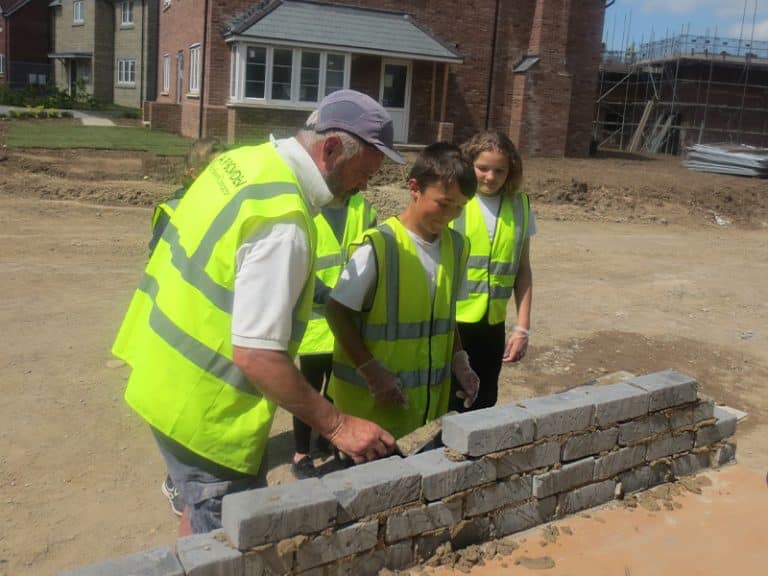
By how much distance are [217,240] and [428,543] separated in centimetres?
147

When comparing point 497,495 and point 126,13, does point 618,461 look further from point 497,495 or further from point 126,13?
point 126,13

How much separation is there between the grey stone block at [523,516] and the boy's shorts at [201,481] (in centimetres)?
108

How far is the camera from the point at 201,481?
248cm

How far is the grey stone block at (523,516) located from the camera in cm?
318

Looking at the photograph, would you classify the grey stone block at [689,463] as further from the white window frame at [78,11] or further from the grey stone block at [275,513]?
the white window frame at [78,11]

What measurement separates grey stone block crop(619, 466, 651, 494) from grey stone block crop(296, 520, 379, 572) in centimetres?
138

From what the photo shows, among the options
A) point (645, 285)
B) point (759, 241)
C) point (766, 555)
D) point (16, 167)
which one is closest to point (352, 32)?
point (16, 167)

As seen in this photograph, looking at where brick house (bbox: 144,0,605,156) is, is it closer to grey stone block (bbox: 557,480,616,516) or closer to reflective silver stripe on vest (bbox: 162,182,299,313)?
grey stone block (bbox: 557,480,616,516)

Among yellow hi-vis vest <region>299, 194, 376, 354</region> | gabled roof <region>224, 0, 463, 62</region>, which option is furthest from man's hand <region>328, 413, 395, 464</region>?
gabled roof <region>224, 0, 463, 62</region>

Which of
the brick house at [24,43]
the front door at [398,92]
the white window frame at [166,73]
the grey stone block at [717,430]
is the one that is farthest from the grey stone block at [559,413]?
the brick house at [24,43]

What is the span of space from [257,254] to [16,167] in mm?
14653

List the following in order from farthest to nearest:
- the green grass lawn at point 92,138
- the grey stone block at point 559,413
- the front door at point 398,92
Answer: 1. the front door at point 398,92
2. the green grass lawn at point 92,138
3. the grey stone block at point 559,413

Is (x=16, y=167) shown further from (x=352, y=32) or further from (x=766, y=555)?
(x=766, y=555)

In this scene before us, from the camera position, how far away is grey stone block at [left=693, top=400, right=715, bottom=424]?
385 cm
